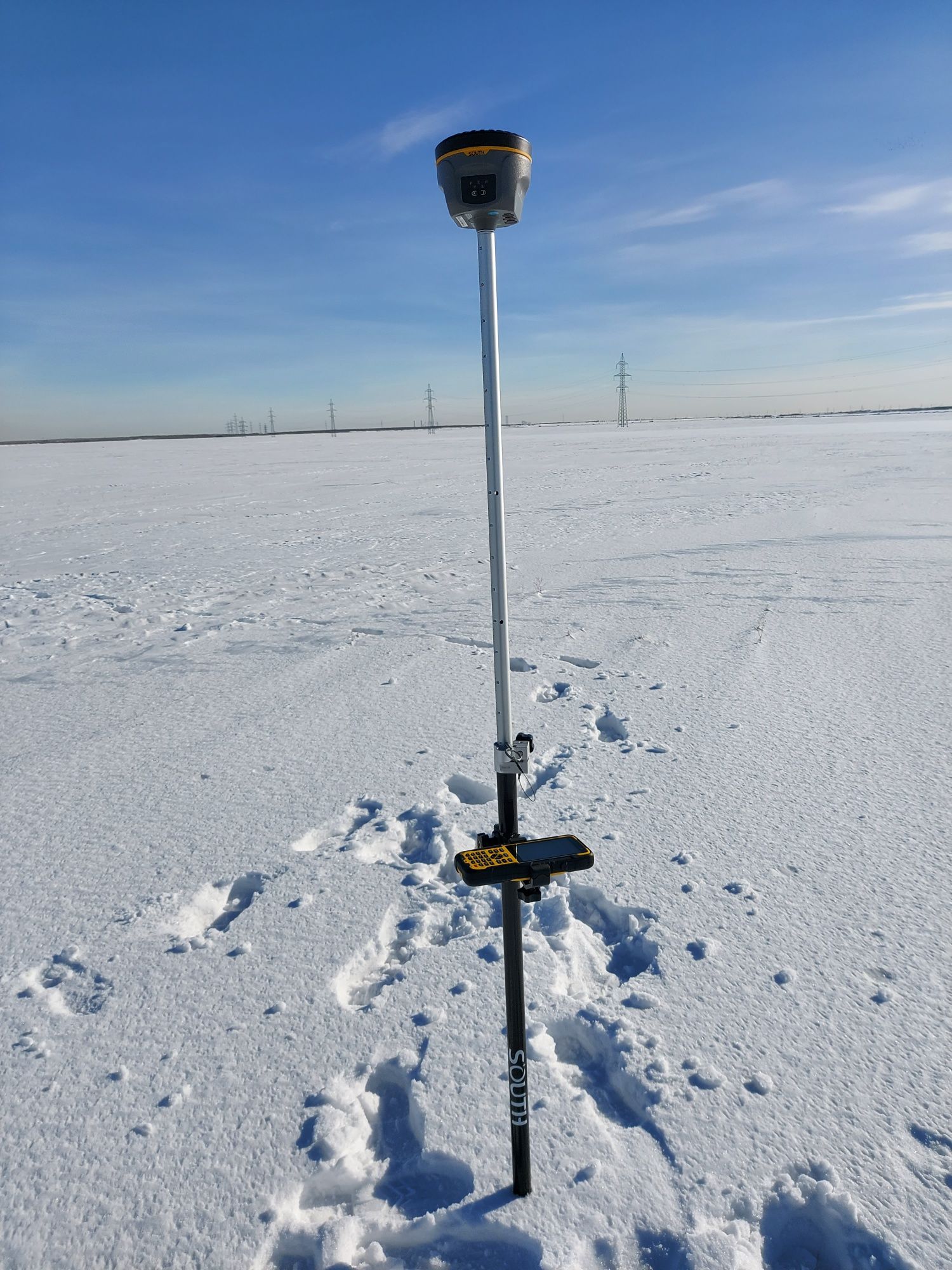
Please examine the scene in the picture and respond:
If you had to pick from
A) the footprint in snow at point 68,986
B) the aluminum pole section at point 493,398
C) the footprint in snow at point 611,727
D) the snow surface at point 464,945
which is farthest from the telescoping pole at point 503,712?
the footprint in snow at point 611,727

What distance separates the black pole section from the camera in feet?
5.52

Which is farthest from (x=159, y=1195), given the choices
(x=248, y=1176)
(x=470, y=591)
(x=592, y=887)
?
(x=470, y=591)

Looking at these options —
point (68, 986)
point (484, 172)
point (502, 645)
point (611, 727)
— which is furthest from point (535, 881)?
point (611, 727)

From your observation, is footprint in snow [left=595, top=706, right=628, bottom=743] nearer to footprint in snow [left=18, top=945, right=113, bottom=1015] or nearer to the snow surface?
the snow surface

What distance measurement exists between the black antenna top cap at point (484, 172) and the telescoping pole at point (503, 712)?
0.06m

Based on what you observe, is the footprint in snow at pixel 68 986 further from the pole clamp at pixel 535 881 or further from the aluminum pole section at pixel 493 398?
the aluminum pole section at pixel 493 398

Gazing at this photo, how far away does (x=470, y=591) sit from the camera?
7.25 meters

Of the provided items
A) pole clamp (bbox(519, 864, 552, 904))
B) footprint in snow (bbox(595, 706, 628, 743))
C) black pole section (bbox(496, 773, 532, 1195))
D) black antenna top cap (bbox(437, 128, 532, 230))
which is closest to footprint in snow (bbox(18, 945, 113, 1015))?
black pole section (bbox(496, 773, 532, 1195))

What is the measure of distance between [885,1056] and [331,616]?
521 centimetres

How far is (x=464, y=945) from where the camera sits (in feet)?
8.41

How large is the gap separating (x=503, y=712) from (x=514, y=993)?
2.11ft

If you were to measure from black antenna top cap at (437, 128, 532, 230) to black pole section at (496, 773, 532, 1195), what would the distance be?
122 centimetres

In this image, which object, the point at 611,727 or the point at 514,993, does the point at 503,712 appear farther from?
the point at 611,727

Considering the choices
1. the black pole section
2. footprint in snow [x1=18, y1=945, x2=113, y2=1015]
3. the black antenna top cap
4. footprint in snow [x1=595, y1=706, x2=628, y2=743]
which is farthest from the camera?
footprint in snow [x1=595, y1=706, x2=628, y2=743]
